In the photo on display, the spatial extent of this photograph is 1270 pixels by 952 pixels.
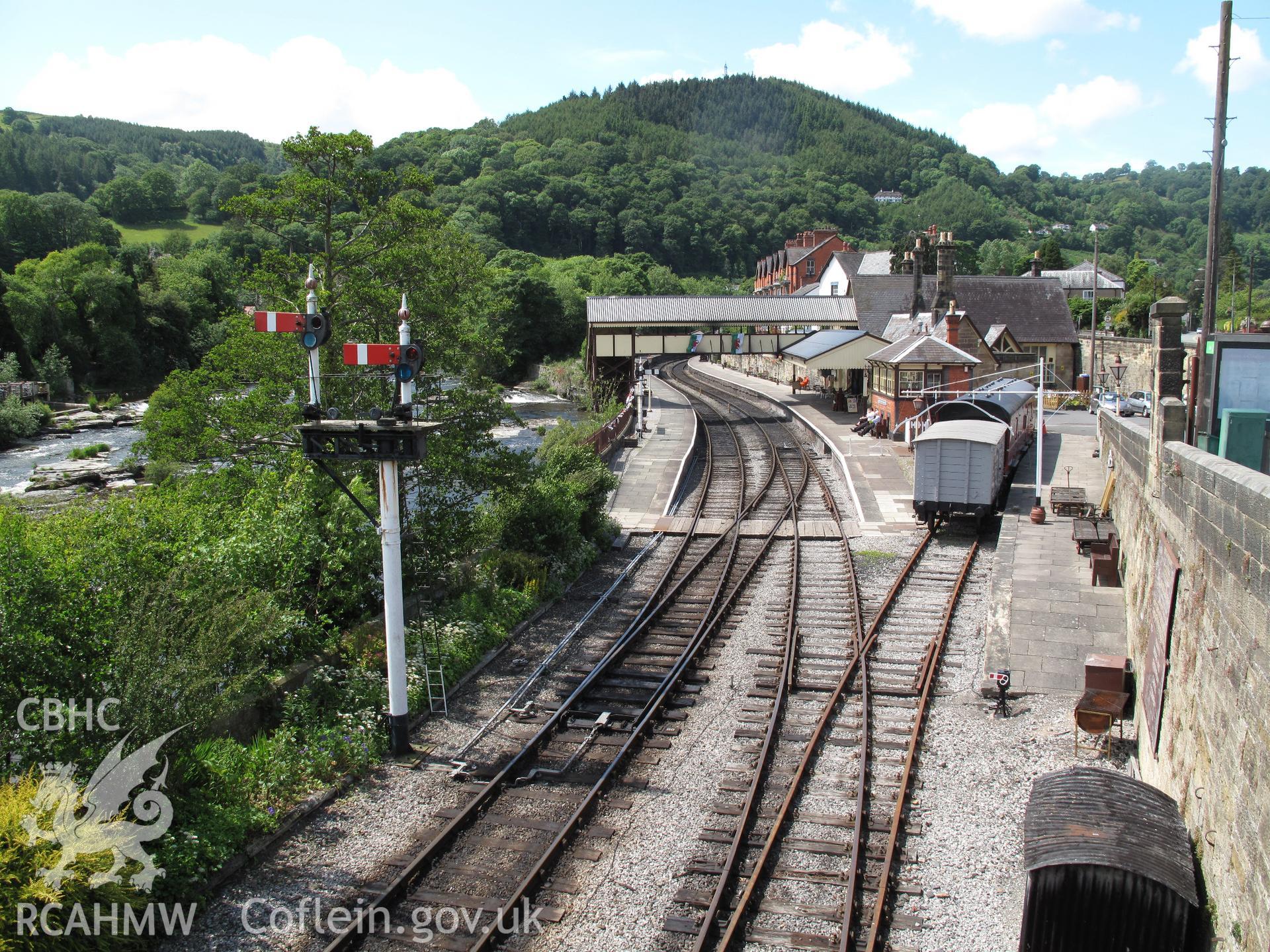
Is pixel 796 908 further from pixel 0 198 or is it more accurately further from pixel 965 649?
pixel 0 198

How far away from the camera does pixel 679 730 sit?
12.1 meters

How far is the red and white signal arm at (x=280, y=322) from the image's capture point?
10.0 meters

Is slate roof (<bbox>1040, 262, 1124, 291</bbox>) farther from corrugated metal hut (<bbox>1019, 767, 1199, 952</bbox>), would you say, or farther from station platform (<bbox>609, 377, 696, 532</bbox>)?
corrugated metal hut (<bbox>1019, 767, 1199, 952</bbox>)

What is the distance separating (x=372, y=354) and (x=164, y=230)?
131 m

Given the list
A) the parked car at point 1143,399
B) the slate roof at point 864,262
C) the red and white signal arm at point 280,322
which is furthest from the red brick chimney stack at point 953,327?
the slate roof at point 864,262

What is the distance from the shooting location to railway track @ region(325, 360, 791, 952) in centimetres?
819

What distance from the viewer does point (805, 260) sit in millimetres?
93812

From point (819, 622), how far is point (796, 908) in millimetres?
8179

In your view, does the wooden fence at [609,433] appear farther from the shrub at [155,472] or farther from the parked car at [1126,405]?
the parked car at [1126,405]

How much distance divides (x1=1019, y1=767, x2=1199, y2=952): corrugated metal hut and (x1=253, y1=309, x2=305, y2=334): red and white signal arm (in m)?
8.68

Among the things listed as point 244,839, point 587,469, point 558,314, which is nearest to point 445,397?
point 587,469

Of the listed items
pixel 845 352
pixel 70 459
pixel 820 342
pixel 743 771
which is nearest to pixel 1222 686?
pixel 743 771

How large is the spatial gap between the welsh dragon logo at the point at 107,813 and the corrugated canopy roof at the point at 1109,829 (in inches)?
286

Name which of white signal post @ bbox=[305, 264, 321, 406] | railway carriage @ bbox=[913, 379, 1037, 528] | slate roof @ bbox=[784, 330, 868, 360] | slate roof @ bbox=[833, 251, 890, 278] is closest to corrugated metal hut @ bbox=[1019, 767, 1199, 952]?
white signal post @ bbox=[305, 264, 321, 406]
